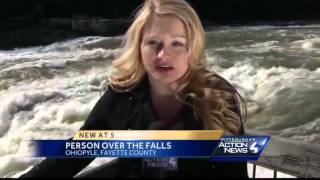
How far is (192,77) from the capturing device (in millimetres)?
1168

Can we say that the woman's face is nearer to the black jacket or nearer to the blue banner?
the black jacket

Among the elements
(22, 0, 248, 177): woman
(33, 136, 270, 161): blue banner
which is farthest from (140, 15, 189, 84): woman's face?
(33, 136, 270, 161): blue banner

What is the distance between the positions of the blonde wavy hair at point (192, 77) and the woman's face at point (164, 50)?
0.04 ft

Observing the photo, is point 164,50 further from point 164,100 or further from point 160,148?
point 160,148

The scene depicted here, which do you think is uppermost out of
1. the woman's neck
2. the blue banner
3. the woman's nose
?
the woman's nose

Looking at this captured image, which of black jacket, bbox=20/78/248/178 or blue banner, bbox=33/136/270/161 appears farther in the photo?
blue banner, bbox=33/136/270/161

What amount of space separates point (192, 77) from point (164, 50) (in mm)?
80

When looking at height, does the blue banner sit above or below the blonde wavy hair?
below

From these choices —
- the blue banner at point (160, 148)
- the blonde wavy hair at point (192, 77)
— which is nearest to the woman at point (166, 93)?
the blonde wavy hair at point (192, 77)

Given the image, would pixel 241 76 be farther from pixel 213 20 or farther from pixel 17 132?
pixel 17 132

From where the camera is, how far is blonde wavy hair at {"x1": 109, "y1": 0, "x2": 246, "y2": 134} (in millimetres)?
1118

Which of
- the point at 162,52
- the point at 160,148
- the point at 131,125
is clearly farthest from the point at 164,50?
the point at 160,148

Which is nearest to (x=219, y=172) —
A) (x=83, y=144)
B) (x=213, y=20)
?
(x=83, y=144)

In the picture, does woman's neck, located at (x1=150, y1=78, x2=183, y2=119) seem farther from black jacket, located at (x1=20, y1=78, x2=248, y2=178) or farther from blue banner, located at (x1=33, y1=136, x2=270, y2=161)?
blue banner, located at (x1=33, y1=136, x2=270, y2=161)
